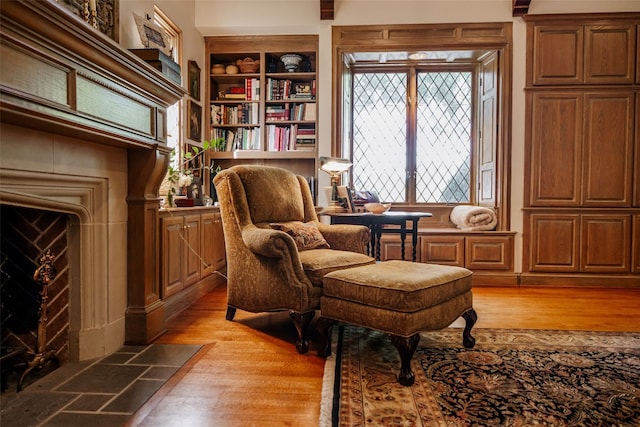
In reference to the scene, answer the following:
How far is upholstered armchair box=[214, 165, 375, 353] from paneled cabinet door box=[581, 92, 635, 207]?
259 cm

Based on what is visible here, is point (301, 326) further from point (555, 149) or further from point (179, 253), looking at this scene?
point (555, 149)

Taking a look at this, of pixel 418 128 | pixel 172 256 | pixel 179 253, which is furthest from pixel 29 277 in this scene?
pixel 418 128

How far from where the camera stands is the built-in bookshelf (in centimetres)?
432

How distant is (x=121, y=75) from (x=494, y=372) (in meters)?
2.22

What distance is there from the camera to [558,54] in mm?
3934

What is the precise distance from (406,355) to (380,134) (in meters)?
3.22

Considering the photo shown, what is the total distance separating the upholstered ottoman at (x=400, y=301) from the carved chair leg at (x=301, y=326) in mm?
100

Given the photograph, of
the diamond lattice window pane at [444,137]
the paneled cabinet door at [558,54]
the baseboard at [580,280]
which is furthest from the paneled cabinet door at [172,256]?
the paneled cabinet door at [558,54]

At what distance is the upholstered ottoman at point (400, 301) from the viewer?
71.9 inches

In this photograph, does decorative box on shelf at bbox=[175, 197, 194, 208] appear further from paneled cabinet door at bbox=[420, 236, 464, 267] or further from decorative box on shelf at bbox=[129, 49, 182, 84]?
paneled cabinet door at bbox=[420, 236, 464, 267]

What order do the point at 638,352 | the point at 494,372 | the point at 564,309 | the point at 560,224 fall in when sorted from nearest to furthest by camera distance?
the point at 494,372
the point at 638,352
the point at 564,309
the point at 560,224

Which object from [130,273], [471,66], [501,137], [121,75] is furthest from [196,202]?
[471,66]

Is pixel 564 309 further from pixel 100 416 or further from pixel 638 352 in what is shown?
pixel 100 416

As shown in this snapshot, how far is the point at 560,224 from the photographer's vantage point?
157 inches
